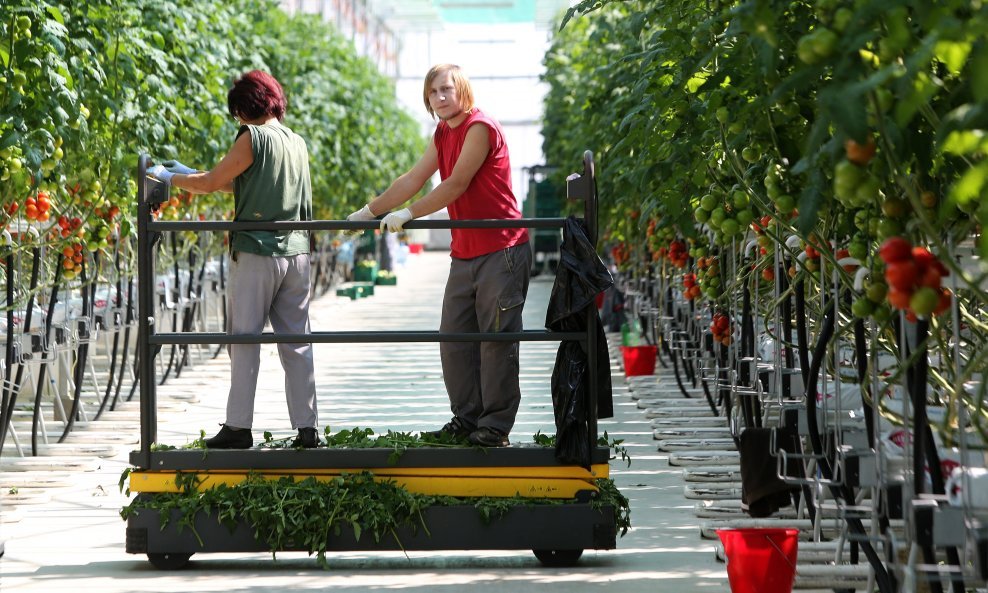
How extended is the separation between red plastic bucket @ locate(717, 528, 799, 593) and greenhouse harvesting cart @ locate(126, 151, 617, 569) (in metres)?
0.56

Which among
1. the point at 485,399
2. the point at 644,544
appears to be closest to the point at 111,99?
the point at 485,399

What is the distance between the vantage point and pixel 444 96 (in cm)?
414

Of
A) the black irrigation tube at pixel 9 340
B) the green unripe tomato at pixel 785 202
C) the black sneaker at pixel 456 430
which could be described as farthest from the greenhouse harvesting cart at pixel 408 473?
the black irrigation tube at pixel 9 340

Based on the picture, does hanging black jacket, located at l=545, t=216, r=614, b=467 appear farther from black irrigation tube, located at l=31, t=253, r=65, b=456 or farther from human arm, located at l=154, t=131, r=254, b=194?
black irrigation tube, located at l=31, t=253, r=65, b=456

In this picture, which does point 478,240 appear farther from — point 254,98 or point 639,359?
point 639,359

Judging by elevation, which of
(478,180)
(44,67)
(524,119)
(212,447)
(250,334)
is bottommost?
(212,447)

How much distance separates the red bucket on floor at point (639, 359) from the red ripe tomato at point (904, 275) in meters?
7.35

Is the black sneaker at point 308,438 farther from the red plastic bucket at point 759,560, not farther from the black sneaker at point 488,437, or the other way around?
the red plastic bucket at point 759,560

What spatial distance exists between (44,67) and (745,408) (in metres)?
2.75

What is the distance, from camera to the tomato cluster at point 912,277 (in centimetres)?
219

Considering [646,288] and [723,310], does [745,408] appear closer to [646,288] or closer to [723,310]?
[723,310]

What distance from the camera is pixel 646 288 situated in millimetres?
9758

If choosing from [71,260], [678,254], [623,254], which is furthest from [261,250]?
[623,254]

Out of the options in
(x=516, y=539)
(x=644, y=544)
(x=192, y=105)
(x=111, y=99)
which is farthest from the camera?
(x=192, y=105)
